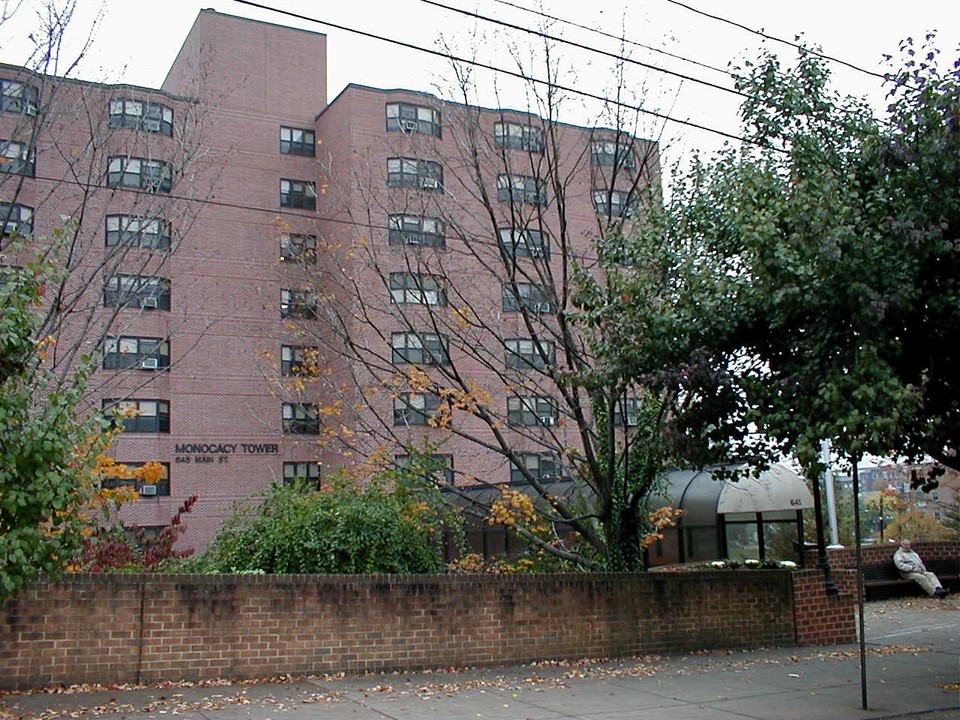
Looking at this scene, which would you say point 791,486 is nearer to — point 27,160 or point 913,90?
point 913,90

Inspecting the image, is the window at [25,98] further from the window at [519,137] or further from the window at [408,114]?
the window at [408,114]

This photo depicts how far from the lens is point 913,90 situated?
11008 mm

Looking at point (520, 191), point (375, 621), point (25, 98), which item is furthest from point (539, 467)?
point (25, 98)

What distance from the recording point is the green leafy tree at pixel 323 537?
13758mm

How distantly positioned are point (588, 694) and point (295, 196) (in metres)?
30.6

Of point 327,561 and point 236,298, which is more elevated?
point 236,298

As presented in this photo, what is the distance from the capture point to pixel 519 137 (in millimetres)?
19531

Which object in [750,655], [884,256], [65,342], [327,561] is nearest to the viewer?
[884,256]

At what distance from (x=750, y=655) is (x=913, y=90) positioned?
27.0 feet

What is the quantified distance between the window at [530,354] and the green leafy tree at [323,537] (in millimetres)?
3574

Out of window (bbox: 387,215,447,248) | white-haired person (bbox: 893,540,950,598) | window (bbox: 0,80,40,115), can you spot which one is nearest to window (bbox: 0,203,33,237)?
window (bbox: 0,80,40,115)

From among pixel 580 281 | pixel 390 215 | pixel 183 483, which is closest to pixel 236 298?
pixel 183 483

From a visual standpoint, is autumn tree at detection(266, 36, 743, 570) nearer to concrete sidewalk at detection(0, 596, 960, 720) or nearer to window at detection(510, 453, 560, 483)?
window at detection(510, 453, 560, 483)

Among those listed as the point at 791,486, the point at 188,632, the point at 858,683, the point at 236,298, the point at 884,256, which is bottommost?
the point at 858,683
